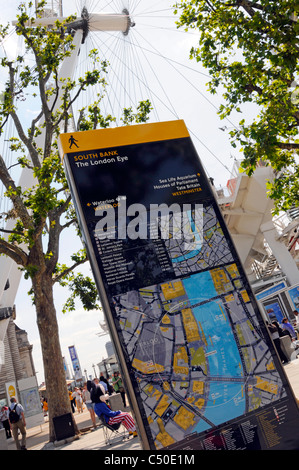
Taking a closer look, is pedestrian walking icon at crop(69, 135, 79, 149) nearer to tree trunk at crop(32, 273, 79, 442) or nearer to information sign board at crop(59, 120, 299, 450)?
information sign board at crop(59, 120, 299, 450)

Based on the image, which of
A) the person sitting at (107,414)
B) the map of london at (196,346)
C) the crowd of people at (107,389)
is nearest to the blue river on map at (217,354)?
the map of london at (196,346)

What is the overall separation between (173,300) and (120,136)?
2.49 meters

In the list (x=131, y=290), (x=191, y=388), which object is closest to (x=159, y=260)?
(x=131, y=290)

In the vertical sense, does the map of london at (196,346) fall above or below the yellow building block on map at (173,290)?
below

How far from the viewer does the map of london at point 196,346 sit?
599cm

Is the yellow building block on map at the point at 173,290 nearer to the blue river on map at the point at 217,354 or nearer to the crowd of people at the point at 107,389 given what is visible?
the blue river on map at the point at 217,354

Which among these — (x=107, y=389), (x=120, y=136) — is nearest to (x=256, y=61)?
(x=120, y=136)

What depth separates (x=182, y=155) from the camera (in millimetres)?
7293

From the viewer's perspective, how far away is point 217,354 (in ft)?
20.8

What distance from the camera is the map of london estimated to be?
5992mm

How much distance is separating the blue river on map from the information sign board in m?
0.01

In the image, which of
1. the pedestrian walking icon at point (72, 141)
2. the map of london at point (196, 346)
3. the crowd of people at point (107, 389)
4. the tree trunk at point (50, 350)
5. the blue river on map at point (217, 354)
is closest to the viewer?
the map of london at point (196, 346)

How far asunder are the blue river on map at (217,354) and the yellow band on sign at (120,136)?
7.15ft

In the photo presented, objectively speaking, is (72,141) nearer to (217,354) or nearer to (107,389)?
(217,354)
